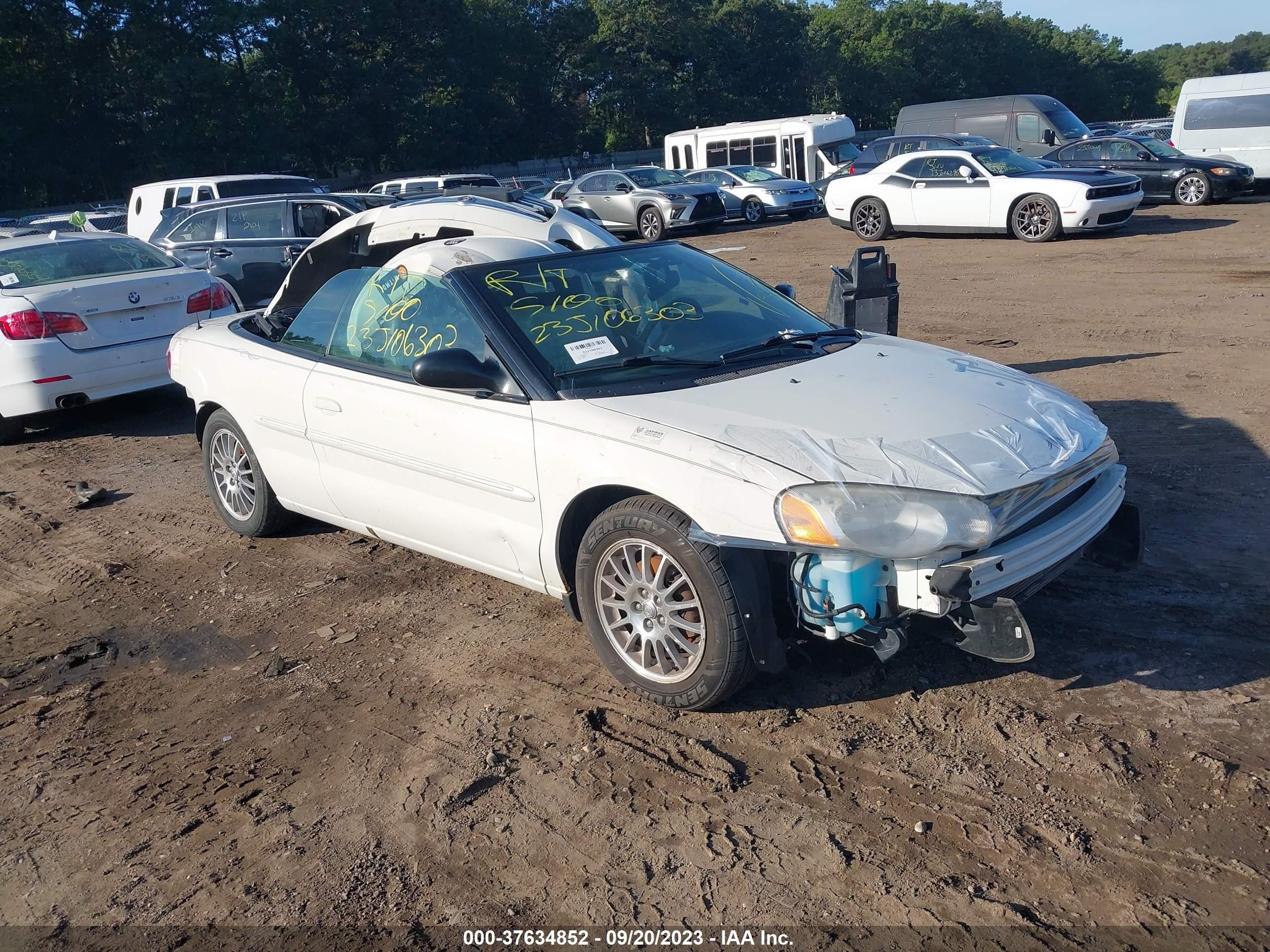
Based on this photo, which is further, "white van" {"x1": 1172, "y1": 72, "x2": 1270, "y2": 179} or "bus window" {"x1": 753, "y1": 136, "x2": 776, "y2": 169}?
"bus window" {"x1": 753, "y1": 136, "x2": 776, "y2": 169}

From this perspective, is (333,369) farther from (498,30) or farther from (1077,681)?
(498,30)

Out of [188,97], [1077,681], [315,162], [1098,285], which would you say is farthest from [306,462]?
[315,162]

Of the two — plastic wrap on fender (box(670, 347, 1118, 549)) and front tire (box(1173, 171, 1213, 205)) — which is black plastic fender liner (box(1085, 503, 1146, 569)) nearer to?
plastic wrap on fender (box(670, 347, 1118, 549))

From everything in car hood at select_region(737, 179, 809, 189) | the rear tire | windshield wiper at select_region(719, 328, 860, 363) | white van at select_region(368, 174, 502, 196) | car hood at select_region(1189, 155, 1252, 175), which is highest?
white van at select_region(368, 174, 502, 196)

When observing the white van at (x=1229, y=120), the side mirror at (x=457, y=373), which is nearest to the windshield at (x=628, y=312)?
the side mirror at (x=457, y=373)

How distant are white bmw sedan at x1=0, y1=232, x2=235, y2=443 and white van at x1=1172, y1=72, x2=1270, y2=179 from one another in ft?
64.5

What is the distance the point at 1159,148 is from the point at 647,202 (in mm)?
10266

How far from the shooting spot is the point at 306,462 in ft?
18.0

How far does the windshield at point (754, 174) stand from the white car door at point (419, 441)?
2250cm

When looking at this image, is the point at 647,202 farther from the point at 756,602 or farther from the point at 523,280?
the point at 756,602

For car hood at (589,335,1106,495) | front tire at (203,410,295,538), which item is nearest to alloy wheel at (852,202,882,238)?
front tire at (203,410,295,538)

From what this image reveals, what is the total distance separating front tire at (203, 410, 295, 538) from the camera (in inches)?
235

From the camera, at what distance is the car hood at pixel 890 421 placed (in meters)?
3.71

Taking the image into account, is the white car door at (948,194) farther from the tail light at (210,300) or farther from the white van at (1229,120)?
the tail light at (210,300)
